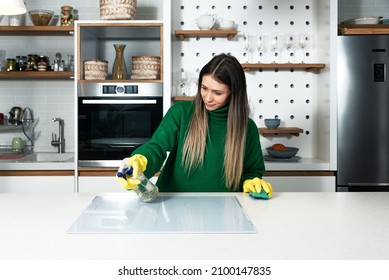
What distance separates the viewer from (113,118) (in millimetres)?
Answer: 3453

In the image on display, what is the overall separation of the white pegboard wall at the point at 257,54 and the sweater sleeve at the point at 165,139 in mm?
1581

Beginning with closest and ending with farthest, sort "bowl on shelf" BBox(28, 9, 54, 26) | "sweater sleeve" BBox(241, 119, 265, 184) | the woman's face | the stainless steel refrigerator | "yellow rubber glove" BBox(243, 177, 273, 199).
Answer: "yellow rubber glove" BBox(243, 177, 273, 199), the woman's face, "sweater sleeve" BBox(241, 119, 265, 184), the stainless steel refrigerator, "bowl on shelf" BBox(28, 9, 54, 26)

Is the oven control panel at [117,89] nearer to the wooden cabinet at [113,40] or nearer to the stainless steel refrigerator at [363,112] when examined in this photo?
the wooden cabinet at [113,40]

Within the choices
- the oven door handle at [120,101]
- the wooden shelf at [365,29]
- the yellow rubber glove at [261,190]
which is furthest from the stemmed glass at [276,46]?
the yellow rubber glove at [261,190]

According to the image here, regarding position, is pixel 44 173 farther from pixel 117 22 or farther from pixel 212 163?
pixel 212 163

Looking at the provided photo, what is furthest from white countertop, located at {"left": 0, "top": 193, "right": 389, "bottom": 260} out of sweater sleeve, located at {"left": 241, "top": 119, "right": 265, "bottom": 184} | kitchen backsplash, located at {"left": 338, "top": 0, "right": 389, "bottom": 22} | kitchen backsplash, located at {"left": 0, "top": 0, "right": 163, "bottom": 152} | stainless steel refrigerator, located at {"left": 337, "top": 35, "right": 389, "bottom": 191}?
kitchen backsplash, located at {"left": 338, "top": 0, "right": 389, "bottom": 22}

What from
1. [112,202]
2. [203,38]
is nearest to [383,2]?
[203,38]

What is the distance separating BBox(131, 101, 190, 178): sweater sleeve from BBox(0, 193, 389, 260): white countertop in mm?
378

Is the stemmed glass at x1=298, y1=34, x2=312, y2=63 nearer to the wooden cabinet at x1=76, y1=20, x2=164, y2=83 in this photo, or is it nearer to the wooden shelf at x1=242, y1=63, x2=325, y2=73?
the wooden shelf at x1=242, y1=63, x2=325, y2=73

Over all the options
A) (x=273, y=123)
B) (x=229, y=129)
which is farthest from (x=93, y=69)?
(x=229, y=129)

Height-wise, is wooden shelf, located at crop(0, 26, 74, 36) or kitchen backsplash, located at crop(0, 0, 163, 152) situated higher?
wooden shelf, located at crop(0, 26, 74, 36)

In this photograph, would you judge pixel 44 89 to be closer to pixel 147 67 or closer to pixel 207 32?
pixel 147 67

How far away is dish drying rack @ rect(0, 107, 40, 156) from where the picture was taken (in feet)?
12.8

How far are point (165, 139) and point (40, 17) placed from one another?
2.02m
